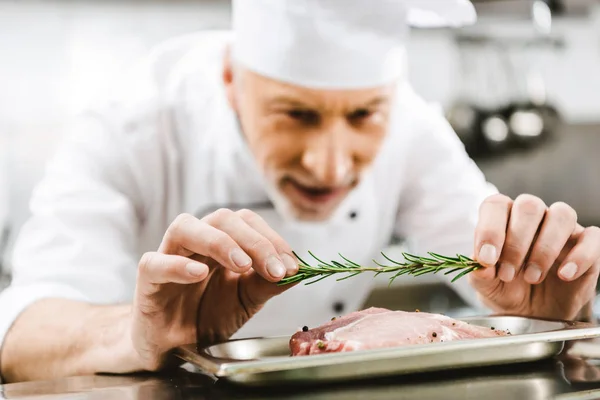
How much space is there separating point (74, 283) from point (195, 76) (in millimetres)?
633

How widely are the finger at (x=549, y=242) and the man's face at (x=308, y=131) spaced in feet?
2.16

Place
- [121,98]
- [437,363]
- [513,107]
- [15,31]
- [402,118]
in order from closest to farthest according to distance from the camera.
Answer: [437,363]
[121,98]
[402,118]
[15,31]
[513,107]

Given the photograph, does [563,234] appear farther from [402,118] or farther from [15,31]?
[15,31]

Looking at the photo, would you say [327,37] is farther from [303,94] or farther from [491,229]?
[491,229]

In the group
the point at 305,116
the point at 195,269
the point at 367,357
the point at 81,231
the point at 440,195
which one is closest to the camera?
the point at 367,357

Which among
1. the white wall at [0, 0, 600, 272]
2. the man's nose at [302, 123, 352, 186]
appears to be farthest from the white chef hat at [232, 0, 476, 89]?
the white wall at [0, 0, 600, 272]

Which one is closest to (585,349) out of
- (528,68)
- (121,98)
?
(121,98)

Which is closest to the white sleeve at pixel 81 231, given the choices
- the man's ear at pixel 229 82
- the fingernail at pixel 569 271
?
the man's ear at pixel 229 82

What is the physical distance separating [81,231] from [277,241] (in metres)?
0.68

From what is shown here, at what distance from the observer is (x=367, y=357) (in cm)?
60

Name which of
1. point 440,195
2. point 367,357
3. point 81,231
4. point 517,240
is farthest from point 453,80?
point 367,357

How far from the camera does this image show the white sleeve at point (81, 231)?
1189 mm

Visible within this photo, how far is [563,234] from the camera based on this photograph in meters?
0.85

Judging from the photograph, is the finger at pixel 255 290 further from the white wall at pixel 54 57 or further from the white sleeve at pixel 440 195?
the white wall at pixel 54 57
